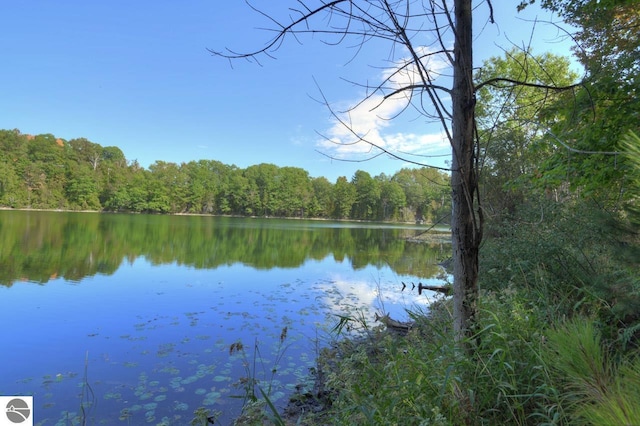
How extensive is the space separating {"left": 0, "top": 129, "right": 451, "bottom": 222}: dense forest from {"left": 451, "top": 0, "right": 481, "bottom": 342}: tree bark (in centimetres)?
5896

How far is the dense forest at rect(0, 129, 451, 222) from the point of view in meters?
62.9

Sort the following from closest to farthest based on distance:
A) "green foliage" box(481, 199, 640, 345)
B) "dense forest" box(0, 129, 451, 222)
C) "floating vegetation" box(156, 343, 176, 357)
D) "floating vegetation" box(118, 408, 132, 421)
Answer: "green foliage" box(481, 199, 640, 345) → "floating vegetation" box(118, 408, 132, 421) → "floating vegetation" box(156, 343, 176, 357) → "dense forest" box(0, 129, 451, 222)

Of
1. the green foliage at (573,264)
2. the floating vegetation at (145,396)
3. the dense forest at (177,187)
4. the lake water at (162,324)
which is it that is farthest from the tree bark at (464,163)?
the dense forest at (177,187)

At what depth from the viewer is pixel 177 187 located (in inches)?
3130

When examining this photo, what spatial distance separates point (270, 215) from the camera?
89312 millimetres

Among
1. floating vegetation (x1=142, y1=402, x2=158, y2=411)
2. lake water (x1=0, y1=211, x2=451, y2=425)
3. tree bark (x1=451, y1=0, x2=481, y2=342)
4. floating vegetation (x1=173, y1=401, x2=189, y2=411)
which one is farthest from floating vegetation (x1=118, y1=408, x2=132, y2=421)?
→ tree bark (x1=451, y1=0, x2=481, y2=342)

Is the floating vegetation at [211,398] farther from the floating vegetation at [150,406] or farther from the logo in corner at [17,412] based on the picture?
the logo in corner at [17,412]

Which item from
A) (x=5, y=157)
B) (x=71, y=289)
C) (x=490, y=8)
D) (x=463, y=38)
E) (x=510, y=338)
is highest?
(x=5, y=157)

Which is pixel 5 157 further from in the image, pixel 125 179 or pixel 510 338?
pixel 510 338

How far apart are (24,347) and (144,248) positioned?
47.7 ft

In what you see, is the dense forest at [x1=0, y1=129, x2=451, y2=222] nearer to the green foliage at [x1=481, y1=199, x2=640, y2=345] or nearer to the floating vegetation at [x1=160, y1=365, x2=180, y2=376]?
the green foliage at [x1=481, y1=199, x2=640, y2=345]

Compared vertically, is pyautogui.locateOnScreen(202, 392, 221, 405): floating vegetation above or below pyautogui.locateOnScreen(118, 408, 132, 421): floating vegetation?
above

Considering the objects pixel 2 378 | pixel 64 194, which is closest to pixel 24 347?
pixel 2 378

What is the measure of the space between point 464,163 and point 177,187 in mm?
85681
